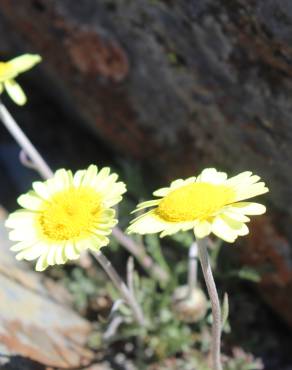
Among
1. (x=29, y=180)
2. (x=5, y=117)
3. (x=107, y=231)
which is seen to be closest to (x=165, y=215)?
(x=107, y=231)

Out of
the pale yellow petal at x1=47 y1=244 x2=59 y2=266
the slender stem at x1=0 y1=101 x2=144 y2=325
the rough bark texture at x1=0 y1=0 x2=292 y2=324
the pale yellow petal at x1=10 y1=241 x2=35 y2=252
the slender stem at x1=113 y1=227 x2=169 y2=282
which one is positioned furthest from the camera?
the slender stem at x1=113 y1=227 x2=169 y2=282

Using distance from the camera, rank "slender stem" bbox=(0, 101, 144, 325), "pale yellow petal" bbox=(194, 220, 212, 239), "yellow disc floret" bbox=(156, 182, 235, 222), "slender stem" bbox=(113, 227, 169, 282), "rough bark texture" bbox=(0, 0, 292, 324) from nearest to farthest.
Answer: "pale yellow petal" bbox=(194, 220, 212, 239)
"yellow disc floret" bbox=(156, 182, 235, 222)
"slender stem" bbox=(0, 101, 144, 325)
"rough bark texture" bbox=(0, 0, 292, 324)
"slender stem" bbox=(113, 227, 169, 282)

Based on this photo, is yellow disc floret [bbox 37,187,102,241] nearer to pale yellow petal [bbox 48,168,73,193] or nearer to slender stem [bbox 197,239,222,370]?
pale yellow petal [bbox 48,168,73,193]

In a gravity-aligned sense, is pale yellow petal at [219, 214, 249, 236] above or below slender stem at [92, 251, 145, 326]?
below

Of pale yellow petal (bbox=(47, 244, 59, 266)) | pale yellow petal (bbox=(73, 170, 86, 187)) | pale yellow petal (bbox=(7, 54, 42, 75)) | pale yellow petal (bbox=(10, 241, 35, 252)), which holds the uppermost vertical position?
pale yellow petal (bbox=(7, 54, 42, 75))

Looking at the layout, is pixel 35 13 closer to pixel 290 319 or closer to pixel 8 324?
pixel 8 324

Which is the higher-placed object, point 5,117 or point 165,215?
point 5,117

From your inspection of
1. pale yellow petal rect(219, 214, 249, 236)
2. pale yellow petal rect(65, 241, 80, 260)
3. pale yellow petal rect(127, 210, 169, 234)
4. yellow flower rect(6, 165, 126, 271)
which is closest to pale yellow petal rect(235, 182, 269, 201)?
pale yellow petal rect(219, 214, 249, 236)

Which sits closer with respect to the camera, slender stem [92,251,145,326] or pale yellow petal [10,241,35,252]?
pale yellow petal [10,241,35,252]
